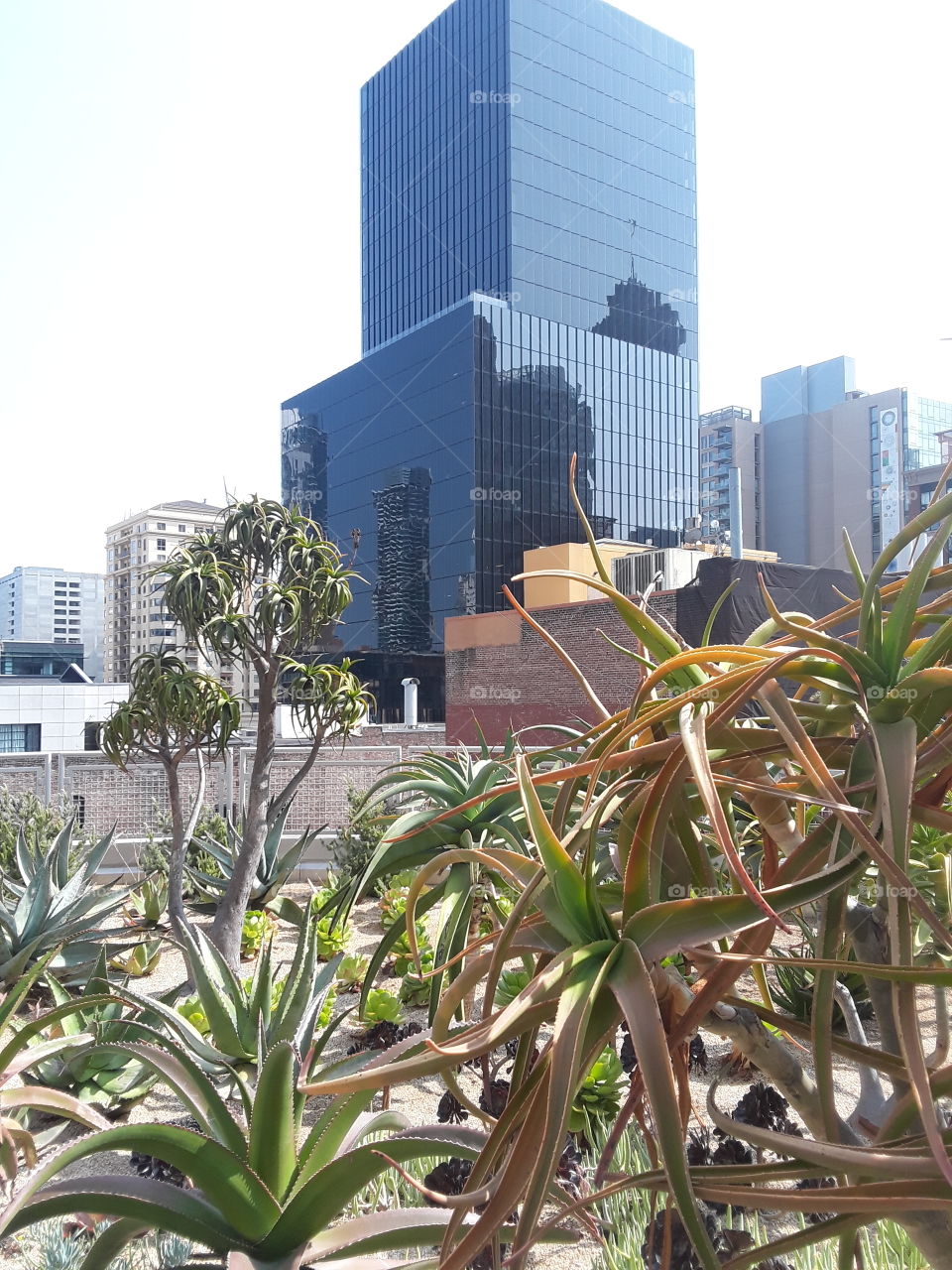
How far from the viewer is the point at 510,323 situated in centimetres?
7206

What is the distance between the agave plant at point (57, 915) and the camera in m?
6.14

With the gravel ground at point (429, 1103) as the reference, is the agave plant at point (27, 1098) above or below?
above

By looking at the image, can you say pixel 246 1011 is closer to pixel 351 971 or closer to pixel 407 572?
Answer: pixel 351 971

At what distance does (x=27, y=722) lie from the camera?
50.3 meters

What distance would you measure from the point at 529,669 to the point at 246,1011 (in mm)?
24609

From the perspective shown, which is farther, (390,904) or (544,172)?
(544,172)

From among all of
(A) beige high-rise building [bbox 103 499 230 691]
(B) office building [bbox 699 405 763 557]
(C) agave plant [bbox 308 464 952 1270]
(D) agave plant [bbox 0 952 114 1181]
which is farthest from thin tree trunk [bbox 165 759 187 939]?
(A) beige high-rise building [bbox 103 499 230 691]

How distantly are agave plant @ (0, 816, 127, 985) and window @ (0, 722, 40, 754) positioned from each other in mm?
47607

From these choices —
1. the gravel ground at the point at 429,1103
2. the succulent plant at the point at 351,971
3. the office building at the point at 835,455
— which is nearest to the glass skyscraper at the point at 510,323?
the office building at the point at 835,455

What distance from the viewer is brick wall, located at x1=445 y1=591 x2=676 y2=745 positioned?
23.8m

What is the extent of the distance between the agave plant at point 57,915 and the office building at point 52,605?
171152 millimetres

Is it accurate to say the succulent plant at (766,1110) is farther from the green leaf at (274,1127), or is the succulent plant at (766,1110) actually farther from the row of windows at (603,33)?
the row of windows at (603,33)

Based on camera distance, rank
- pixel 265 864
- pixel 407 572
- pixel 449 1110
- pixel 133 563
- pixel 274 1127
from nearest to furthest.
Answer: pixel 274 1127 < pixel 449 1110 < pixel 265 864 < pixel 407 572 < pixel 133 563

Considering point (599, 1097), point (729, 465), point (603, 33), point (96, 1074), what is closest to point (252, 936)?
point (96, 1074)
